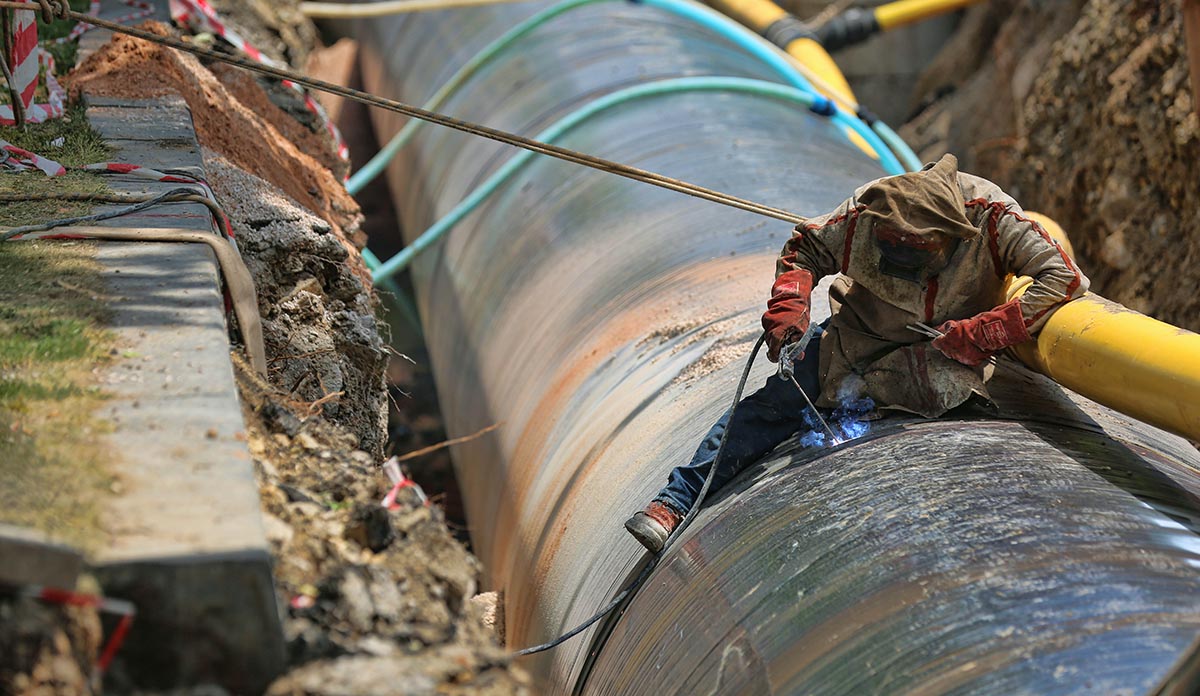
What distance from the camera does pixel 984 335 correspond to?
3186 millimetres

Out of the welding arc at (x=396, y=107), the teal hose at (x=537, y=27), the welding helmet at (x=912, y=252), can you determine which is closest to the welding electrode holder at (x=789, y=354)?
the welding helmet at (x=912, y=252)

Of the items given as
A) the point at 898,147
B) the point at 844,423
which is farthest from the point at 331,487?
the point at 898,147

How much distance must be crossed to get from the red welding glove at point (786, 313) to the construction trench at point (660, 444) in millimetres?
296

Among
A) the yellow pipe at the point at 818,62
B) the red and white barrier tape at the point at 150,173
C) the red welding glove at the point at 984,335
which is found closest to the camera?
the red welding glove at the point at 984,335

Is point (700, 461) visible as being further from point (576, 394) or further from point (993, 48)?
point (993, 48)

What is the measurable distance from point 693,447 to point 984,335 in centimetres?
94

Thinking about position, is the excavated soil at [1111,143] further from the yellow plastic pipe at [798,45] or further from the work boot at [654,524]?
the work boot at [654,524]

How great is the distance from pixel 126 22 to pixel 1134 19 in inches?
210

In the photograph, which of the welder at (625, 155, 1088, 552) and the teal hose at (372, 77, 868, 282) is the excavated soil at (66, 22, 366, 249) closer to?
the teal hose at (372, 77, 868, 282)

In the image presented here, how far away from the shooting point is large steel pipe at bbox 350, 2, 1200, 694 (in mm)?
2549

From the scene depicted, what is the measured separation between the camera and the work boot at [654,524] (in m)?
3.40

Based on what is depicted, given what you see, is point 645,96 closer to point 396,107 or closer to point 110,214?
point 396,107

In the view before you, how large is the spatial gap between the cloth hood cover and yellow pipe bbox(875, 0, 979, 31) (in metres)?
6.12

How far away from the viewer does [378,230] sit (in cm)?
1026
